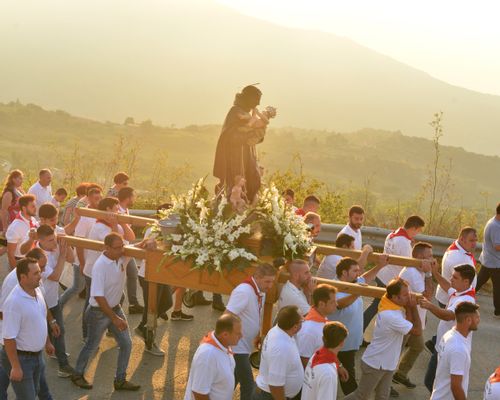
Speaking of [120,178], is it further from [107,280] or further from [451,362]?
[451,362]

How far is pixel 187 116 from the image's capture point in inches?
3873

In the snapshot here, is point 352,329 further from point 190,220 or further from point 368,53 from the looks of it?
point 368,53

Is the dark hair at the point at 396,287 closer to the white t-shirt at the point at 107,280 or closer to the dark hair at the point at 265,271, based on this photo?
the dark hair at the point at 265,271

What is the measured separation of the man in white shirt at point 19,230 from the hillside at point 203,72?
81.5 metres

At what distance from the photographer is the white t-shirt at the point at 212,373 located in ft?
19.4

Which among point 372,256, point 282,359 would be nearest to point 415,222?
point 372,256

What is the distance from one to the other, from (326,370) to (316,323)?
97 cm

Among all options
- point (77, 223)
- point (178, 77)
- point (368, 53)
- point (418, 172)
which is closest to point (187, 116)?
point (178, 77)

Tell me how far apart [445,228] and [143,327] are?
327 inches

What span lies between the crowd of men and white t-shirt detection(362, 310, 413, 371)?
0.03ft

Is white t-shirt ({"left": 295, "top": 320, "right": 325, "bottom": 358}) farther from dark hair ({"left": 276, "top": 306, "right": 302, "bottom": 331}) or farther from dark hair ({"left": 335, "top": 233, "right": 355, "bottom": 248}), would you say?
dark hair ({"left": 335, "top": 233, "right": 355, "bottom": 248})

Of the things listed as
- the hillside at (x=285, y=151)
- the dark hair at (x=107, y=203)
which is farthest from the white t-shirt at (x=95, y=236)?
the hillside at (x=285, y=151)

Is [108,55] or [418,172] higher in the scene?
[108,55]

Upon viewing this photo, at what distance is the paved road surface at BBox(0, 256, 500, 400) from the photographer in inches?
315
